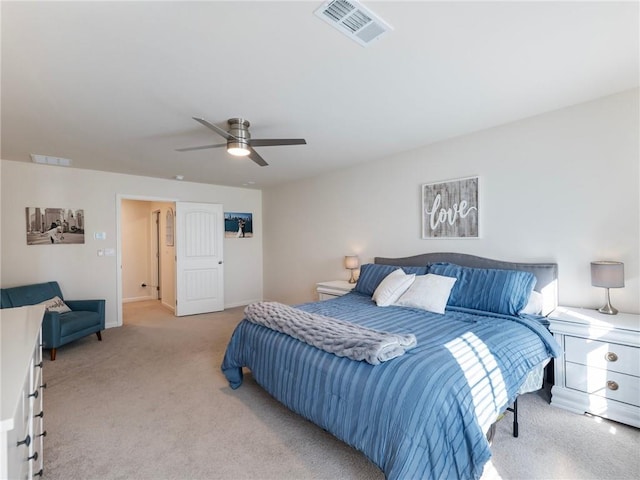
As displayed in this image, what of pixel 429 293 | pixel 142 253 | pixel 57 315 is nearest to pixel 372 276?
pixel 429 293

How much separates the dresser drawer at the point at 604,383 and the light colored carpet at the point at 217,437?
20 cm

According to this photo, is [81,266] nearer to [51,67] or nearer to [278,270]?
[278,270]

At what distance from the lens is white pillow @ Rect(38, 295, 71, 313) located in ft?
12.9

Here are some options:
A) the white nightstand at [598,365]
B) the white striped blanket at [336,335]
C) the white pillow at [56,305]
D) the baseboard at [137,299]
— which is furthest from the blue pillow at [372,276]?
the baseboard at [137,299]

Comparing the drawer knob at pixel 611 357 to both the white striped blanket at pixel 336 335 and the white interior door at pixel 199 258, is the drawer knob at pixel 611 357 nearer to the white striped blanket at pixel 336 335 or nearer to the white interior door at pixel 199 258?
the white striped blanket at pixel 336 335

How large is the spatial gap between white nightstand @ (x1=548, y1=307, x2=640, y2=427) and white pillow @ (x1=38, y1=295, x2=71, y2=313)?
536cm

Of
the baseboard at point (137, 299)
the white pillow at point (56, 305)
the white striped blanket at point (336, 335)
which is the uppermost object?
the white striped blanket at point (336, 335)

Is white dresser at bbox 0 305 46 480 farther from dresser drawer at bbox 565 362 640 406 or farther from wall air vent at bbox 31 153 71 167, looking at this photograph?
dresser drawer at bbox 565 362 640 406

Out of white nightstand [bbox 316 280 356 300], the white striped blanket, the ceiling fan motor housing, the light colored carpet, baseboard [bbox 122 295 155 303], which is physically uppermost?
the ceiling fan motor housing

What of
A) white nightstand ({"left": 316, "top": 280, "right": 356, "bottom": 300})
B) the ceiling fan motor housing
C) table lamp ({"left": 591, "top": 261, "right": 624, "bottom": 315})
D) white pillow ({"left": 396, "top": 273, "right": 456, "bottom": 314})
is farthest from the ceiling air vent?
white nightstand ({"left": 316, "top": 280, "right": 356, "bottom": 300})

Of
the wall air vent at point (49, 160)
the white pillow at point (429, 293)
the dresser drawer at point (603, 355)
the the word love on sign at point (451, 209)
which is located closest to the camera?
the dresser drawer at point (603, 355)

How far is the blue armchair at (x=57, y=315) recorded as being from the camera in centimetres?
339

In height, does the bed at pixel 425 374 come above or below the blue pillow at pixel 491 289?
below

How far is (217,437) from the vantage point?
6.94ft
